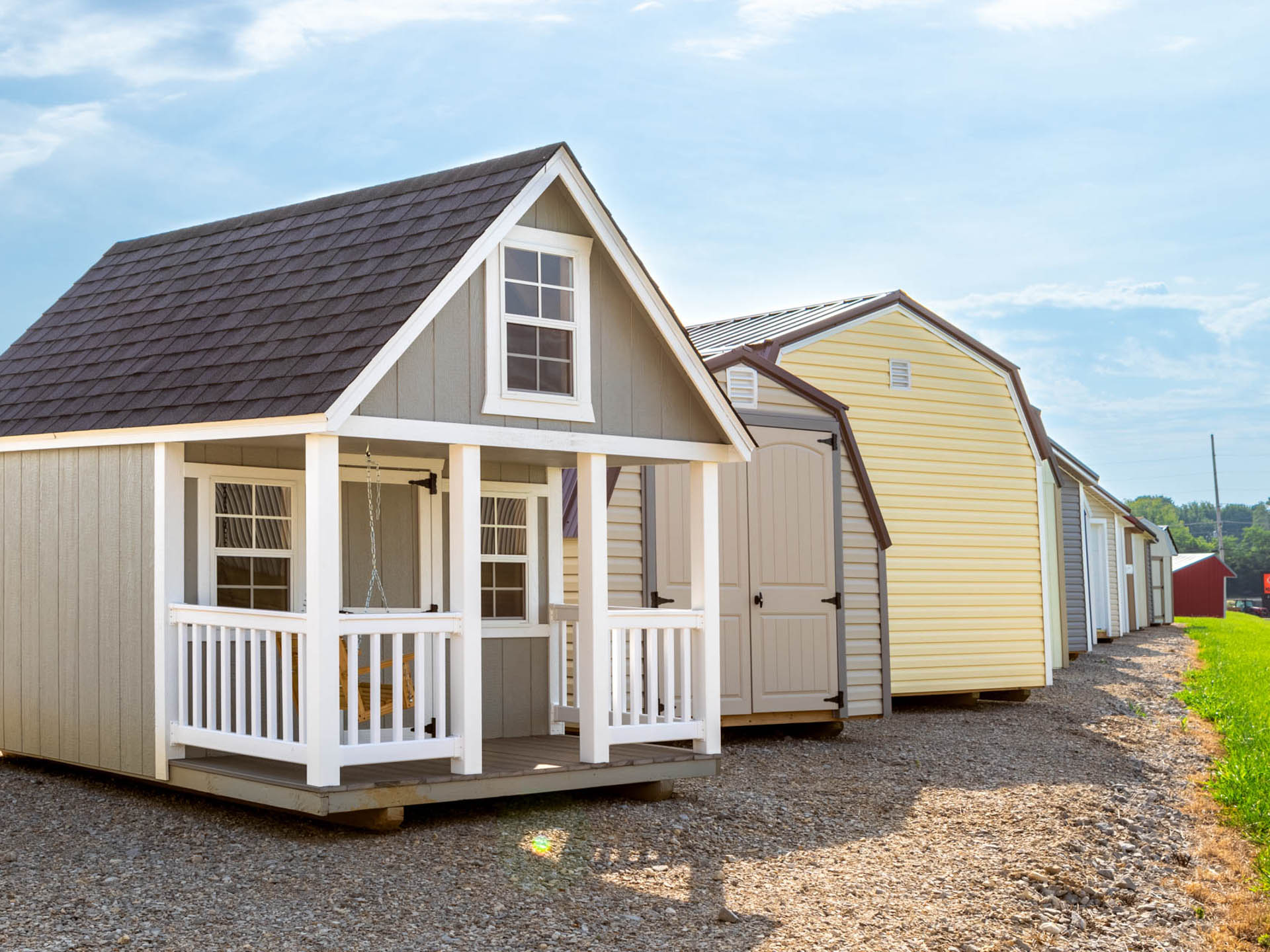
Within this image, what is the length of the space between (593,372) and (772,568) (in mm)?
4162

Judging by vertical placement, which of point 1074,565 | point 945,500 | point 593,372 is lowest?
point 1074,565

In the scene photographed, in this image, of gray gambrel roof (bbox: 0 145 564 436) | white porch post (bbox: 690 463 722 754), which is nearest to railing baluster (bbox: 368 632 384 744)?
gray gambrel roof (bbox: 0 145 564 436)

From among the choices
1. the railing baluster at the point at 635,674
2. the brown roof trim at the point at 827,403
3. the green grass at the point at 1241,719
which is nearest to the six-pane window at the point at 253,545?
the railing baluster at the point at 635,674

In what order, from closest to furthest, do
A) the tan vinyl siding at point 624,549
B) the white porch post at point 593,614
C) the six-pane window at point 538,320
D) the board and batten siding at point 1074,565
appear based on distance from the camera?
the six-pane window at point 538,320
the white porch post at point 593,614
the tan vinyl siding at point 624,549
the board and batten siding at point 1074,565

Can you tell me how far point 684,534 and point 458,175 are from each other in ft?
13.6

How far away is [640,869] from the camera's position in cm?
759

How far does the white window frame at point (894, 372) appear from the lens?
600 inches

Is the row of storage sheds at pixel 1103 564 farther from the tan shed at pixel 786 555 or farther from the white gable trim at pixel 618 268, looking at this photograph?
the white gable trim at pixel 618 268

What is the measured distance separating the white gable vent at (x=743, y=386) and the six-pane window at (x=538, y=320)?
3.63m

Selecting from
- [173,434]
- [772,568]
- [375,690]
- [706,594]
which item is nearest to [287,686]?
[375,690]

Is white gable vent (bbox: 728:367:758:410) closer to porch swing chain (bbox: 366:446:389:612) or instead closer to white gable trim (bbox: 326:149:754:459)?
white gable trim (bbox: 326:149:754:459)

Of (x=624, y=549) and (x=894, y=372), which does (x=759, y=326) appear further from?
(x=624, y=549)

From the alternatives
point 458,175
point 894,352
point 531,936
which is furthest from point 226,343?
point 894,352

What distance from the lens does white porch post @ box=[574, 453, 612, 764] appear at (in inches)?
351
